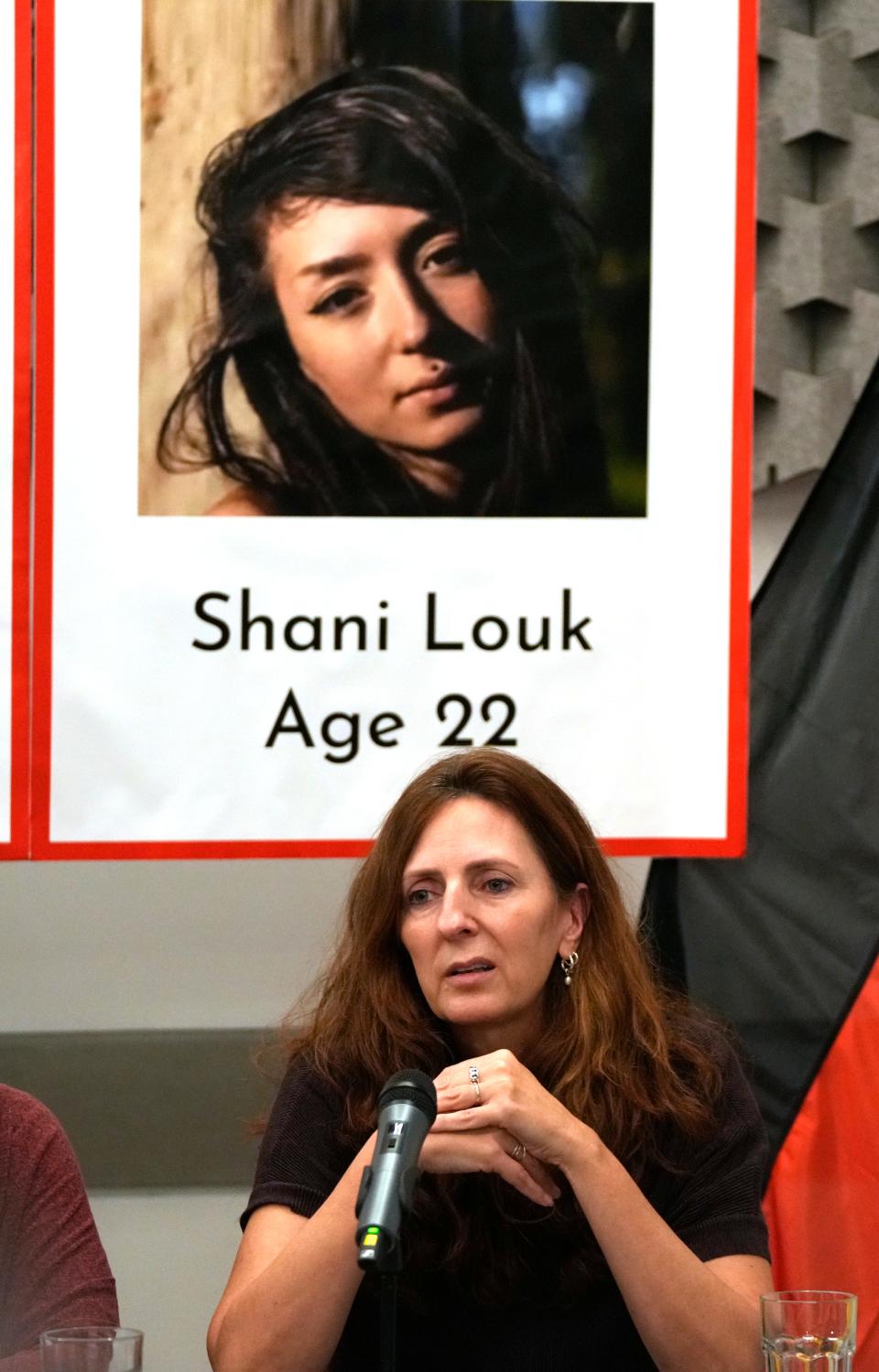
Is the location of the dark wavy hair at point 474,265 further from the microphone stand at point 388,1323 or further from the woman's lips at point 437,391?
the microphone stand at point 388,1323

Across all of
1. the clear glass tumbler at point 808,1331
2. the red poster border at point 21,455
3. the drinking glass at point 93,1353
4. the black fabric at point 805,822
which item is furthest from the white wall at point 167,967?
the drinking glass at point 93,1353

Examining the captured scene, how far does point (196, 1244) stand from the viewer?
Answer: 106 inches

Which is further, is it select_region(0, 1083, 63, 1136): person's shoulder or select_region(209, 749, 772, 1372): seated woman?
select_region(0, 1083, 63, 1136): person's shoulder

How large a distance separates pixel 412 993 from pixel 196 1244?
895mm

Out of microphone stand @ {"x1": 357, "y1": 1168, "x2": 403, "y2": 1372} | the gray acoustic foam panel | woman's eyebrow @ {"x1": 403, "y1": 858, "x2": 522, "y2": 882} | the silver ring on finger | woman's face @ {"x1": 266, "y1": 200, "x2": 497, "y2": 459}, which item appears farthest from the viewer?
the gray acoustic foam panel

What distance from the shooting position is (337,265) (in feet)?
7.63

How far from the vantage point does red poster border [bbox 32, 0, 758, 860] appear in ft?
7.32

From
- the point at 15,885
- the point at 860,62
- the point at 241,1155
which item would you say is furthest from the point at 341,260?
the point at 241,1155

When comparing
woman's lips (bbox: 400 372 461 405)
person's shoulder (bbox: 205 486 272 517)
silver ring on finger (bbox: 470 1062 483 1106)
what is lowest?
silver ring on finger (bbox: 470 1062 483 1106)

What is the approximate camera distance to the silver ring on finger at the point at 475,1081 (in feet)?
5.59

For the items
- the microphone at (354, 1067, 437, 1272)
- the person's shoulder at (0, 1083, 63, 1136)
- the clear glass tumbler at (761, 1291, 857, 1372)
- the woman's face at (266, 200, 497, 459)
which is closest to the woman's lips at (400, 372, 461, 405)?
the woman's face at (266, 200, 497, 459)

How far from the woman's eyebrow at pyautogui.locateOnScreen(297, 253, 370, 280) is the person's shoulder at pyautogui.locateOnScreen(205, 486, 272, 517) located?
1.00 feet

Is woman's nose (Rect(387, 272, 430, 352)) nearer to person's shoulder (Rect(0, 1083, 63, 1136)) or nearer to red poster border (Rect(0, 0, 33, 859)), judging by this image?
red poster border (Rect(0, 0, 33, 859))

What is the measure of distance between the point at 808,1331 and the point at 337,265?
1.46 m
